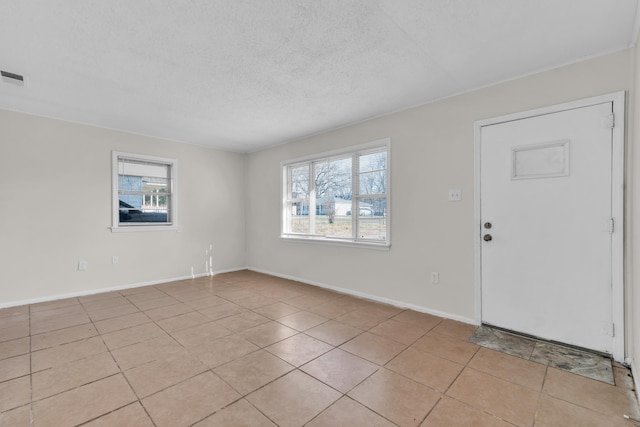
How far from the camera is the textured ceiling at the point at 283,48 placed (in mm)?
1873

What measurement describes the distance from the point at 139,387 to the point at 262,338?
1.04 meters

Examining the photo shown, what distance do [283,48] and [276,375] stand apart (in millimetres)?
2531

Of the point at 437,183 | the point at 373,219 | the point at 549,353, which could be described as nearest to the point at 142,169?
the point at 373,219

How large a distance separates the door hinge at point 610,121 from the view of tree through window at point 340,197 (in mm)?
2071

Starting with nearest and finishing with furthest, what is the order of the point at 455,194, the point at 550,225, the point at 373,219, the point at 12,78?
the point at 550,225
the point at 12,78
the point at 455,194
the point at 373,219

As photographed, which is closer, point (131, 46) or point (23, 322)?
point (131, 46)

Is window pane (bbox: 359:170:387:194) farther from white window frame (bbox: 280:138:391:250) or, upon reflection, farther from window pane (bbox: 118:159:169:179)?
window pane (bbox: 118:159:169:179)

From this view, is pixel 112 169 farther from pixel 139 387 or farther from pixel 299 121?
pixel 139 387

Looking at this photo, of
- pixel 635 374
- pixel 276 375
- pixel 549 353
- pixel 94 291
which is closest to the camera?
pixel 635 374

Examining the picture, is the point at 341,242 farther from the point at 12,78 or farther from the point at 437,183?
the point at 12,78

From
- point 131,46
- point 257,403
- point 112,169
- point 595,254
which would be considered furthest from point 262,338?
point 112,169

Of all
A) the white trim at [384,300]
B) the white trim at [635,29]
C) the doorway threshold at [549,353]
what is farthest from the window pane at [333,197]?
the white trim at [635,29]

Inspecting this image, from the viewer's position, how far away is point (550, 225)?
2578 mm

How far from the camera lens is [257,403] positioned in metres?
1.81
